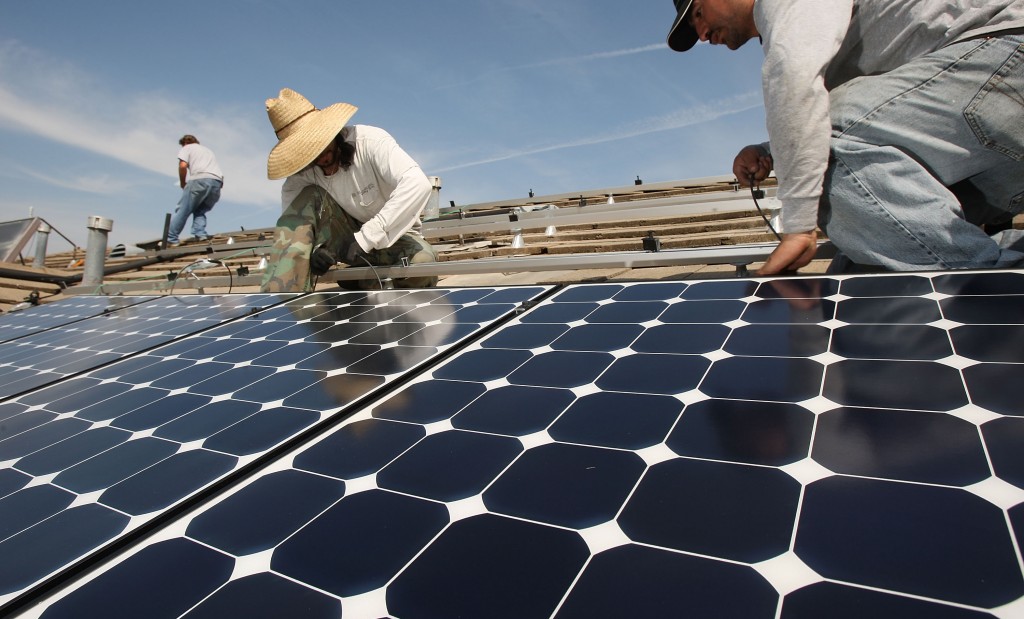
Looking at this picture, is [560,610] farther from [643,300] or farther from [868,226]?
[868,226]

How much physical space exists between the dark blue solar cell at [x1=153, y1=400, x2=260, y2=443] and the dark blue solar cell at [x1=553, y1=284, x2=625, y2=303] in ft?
3.64

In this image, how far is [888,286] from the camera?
1570mm

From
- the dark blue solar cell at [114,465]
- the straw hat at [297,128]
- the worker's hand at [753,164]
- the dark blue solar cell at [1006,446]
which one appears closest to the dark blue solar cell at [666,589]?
the dark blue solar cell at [1006,446]

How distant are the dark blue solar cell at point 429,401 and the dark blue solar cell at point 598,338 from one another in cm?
34

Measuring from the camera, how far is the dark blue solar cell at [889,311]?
1.32 meters

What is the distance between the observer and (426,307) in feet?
7.59

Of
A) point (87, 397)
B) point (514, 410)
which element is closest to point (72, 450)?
point (87, 397)

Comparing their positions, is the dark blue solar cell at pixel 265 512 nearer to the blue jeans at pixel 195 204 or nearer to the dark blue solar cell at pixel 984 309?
the dark blue solar cell at pixel 984 309

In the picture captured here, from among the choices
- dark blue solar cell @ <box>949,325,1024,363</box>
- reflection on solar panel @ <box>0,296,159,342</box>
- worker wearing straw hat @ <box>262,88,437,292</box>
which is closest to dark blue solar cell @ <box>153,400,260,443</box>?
dark blue solar cell @ <box>949,325,1024,363</box>

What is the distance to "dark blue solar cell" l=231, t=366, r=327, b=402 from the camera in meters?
1.54

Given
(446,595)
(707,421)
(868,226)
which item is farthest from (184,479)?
(868,226)

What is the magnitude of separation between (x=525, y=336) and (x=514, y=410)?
530mm

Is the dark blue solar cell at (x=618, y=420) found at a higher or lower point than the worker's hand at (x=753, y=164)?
lower

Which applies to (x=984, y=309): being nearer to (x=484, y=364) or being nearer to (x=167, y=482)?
(x=484, y=364)
